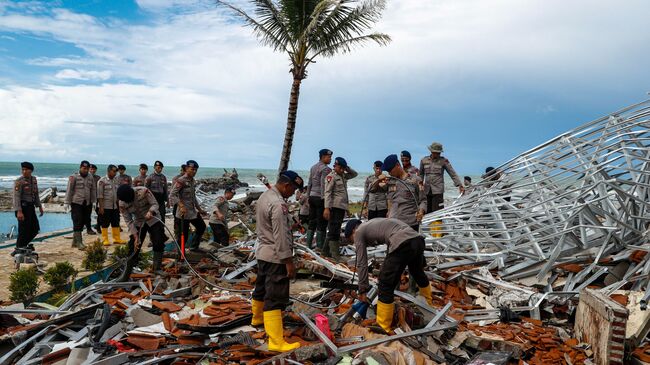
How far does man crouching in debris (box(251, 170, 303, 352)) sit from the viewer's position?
515cm

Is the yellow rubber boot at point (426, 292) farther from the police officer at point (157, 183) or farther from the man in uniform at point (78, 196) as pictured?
the man in uniform at point (78, 196)

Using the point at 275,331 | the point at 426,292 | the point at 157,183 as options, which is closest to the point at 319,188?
the point at 426,292

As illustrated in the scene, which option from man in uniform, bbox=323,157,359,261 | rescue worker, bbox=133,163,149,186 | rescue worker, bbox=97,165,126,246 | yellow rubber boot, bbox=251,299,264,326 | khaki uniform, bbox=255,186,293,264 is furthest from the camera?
rescue worker, bbox=133,163,149,186

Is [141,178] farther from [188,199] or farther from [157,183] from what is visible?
[188,199]

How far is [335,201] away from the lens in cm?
932

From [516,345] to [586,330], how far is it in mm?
1077

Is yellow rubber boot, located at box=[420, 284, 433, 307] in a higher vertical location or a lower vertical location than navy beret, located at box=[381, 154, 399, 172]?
lower

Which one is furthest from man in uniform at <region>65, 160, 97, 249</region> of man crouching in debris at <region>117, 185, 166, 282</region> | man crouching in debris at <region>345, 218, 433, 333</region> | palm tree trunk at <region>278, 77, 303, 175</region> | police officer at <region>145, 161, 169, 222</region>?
man crouching in debris at <region>345, 218, 433, 333</region>

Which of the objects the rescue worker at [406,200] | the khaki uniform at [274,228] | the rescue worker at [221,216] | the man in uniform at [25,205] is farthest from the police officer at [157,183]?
the khaki uniform at [274,228]

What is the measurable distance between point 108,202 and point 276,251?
30.1 feet

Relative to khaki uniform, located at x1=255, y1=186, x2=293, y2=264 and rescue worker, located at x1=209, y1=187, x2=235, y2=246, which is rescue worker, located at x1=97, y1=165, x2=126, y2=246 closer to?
rescue worker, located at x1=209, y1=187, x2=235, y2=246

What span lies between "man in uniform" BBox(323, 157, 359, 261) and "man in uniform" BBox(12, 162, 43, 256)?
22.3 feet

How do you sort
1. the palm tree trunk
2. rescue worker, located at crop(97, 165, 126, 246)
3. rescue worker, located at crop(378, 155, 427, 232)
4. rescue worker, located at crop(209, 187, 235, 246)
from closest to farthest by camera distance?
rescue worker, located at crop(378, 155, 427, 232), rescue worker, located at crop(209, 187, 235, 246), rescue worker, located at crop(97, 165, 126, 246), the palm tree trunk

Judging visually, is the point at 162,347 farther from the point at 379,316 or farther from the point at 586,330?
the point at 586,330
